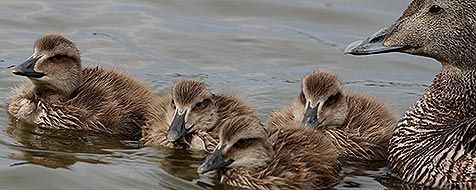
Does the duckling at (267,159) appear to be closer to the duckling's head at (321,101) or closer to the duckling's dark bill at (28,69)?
the duckling's head at (321,101)

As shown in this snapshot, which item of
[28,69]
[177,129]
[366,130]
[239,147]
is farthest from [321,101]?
[28,69]

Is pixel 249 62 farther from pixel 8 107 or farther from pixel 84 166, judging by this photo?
pixel 84 166

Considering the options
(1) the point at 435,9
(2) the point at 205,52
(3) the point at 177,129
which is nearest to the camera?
(3) the point at 177,129

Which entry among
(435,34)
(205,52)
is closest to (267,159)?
(435,34)

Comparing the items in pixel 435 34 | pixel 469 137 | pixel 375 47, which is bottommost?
pixel 469 137

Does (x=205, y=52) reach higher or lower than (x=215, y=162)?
higher

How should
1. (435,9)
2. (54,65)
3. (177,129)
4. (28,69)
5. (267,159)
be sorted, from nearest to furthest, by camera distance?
1. (267,159)
2. (177,129)
3. (435,9)
4. (28,69)
5. (54,65)

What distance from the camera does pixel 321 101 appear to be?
9.14 m

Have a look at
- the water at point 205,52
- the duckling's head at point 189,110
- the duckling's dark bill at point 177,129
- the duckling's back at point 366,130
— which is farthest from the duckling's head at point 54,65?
the duckling's back at point 366,130

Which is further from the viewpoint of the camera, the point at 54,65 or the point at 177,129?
the point at 54,65

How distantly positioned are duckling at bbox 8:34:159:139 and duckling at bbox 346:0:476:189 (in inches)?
70.9

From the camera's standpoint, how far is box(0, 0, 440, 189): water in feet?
29.7

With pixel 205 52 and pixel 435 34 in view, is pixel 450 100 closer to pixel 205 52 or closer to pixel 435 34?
pixel 435 34

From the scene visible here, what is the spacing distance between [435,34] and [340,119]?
0.94 metres
